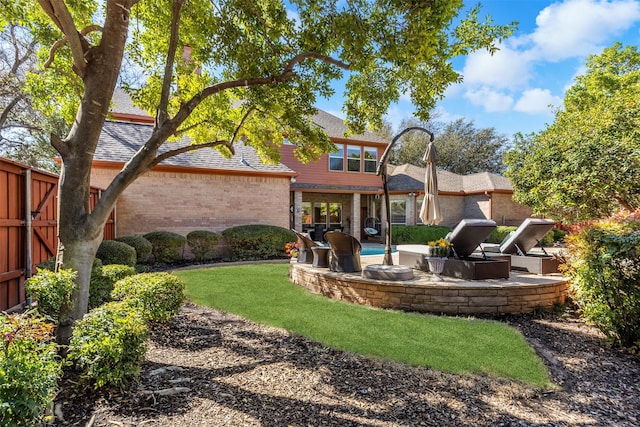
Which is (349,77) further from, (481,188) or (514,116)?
(514,116)

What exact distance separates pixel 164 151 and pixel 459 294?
12128mm

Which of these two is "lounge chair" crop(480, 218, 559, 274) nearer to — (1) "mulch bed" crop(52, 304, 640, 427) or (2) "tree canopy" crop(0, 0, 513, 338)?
(1) "mulch bed" crop(52, 304, 640, 427)

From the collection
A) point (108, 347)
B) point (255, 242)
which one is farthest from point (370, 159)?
point (108, 347)

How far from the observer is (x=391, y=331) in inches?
187

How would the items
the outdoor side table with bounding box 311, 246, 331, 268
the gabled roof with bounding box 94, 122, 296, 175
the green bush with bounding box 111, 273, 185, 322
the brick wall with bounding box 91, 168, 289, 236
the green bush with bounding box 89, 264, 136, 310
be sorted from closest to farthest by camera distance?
the green bush with bounding box 111, 273, 185, 322
the green bush with bounding box 89, 264, 136, 310
the outdoor side table with bounding box 311, 246, 331, 268
the brick wall with bounding box 91, 168, 289, 236
the gabled roof with bounding box 94, 122, 296, 175

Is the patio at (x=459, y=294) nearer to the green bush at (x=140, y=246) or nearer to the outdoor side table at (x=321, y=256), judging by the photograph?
the outdoor side table at (x=321, y=256)

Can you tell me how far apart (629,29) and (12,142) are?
35.0 meters

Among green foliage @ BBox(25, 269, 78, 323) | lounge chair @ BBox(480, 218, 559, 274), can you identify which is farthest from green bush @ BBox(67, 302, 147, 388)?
lounge chair @ BBox(480, 218, 559, 274)

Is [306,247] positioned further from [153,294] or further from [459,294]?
[153,294]

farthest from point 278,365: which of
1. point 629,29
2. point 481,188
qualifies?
point 629,29

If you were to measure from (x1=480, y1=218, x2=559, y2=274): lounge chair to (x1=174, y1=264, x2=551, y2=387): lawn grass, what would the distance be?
8.26ft

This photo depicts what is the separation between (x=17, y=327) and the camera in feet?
7.18

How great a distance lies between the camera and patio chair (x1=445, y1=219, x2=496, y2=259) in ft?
20.3

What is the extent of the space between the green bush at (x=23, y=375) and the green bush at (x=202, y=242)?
31.5 ft
